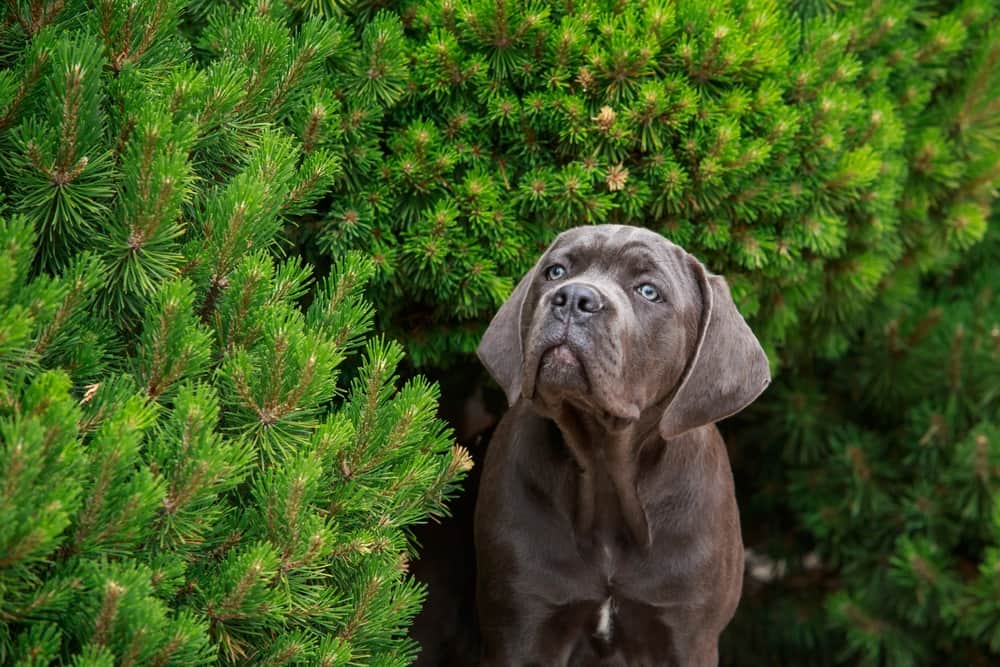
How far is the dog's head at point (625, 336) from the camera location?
3.41m

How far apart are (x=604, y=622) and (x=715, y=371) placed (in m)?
0.87

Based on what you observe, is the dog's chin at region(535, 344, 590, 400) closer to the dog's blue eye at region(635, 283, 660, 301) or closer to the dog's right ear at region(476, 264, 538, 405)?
the dog's right ear at region(476, 264, 538, 405)

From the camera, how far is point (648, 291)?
3.65 m

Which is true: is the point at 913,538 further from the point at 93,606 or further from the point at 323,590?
the point at 93,606

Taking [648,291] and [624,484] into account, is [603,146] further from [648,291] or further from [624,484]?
[624,484]

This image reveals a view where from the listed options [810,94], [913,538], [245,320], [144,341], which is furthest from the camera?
[913,538]

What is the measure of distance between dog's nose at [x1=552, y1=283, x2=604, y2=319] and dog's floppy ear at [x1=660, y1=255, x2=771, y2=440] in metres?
0.41

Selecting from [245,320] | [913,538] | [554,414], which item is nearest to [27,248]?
[245,320]

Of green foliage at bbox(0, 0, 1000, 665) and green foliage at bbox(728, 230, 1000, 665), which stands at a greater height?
green foliage at bbox(0, 0, 1000, 665)

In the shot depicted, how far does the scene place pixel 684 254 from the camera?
12.4 ft

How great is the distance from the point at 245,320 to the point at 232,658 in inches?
30.4

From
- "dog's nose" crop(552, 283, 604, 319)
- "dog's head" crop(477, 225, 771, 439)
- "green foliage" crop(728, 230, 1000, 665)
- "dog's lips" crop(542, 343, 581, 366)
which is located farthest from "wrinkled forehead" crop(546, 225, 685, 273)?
"green foliage" crop(728, 230, 1000, 665)

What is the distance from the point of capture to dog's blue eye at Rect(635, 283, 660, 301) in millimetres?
3648

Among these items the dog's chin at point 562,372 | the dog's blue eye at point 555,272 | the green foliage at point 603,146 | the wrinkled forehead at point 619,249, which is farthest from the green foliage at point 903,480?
the dog's chin at point 562,372
